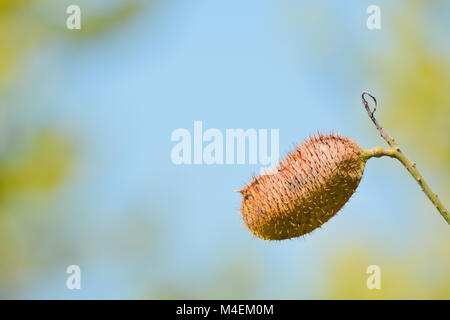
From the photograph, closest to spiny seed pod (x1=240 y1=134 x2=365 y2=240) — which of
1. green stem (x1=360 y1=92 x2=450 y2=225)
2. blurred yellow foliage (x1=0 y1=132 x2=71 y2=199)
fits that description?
green stem (x1=360 y1=92 x2=450 y2=225)

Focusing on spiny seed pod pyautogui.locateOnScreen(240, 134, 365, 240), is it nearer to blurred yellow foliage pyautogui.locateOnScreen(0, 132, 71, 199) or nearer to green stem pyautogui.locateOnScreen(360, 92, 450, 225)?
green stem pyautogui.locateOnScreen(360, 92, 450, 225)

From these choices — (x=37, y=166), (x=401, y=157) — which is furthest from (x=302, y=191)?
(x=37, y=166)

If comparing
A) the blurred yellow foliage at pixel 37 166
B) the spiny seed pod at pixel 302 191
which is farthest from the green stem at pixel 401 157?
the blurred yellow foliage at pixel 37 166

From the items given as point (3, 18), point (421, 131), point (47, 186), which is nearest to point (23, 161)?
point (47, 186)

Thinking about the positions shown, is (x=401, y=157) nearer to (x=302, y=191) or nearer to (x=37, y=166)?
(x=302, y=191)

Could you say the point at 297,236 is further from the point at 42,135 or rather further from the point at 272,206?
the point at 42,135
